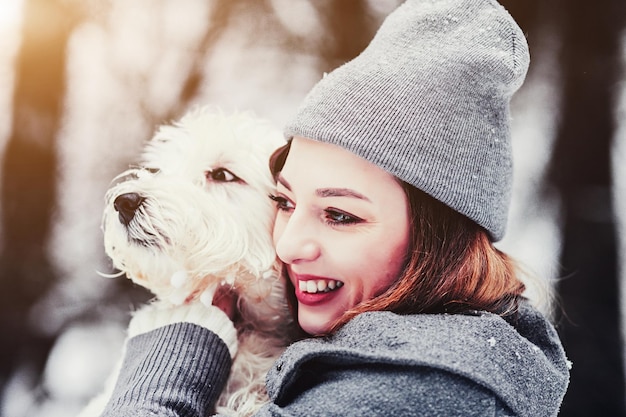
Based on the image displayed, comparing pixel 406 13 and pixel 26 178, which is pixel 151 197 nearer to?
pixel 26 178

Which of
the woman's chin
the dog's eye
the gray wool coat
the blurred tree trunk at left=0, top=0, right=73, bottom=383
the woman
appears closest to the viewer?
the gray wool coat

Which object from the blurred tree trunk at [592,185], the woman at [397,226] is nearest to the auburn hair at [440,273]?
the woman at [397,226]

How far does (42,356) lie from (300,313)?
2.27 feet

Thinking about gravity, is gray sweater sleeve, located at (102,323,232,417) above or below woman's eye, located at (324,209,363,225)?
below

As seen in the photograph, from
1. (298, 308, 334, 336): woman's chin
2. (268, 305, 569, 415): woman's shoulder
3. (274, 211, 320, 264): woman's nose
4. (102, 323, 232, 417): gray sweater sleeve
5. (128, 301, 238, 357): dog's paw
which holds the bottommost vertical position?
(102, 323, 232, 417): gray sweater sleeve

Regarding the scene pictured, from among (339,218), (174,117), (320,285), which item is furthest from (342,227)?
(174,117)

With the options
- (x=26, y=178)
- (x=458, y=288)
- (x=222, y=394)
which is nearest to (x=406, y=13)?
(x=458, y=288)

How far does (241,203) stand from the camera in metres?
1.12

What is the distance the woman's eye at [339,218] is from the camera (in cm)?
95

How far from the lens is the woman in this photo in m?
0.86

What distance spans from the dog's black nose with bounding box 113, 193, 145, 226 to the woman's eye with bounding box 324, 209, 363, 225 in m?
0.35

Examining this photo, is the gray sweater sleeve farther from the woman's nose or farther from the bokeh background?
the bokeh background

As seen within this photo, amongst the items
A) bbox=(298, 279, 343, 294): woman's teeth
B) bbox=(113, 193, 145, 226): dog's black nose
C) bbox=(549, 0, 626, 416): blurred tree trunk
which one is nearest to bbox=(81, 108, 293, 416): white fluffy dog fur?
bbox=(113, 193, 145, 226): dog's black nose

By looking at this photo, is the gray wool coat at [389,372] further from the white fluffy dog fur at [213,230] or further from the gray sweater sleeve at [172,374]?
the white fluffy dog fur at [213,230]
